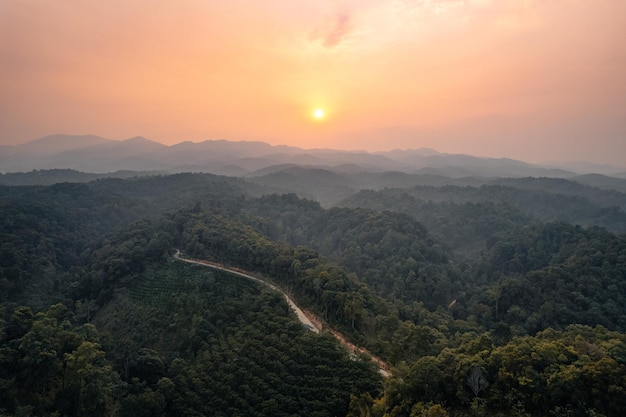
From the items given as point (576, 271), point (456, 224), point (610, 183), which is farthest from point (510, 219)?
point (610, 183)

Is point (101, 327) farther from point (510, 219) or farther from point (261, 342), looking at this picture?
point (510, 219)

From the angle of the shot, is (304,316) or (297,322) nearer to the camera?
(297,322)

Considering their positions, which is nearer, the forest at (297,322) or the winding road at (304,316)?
the forest at (297,322)

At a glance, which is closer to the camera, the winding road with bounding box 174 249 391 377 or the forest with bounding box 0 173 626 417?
the forest with bounding box 0 173 626 417

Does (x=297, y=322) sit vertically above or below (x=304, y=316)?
above
